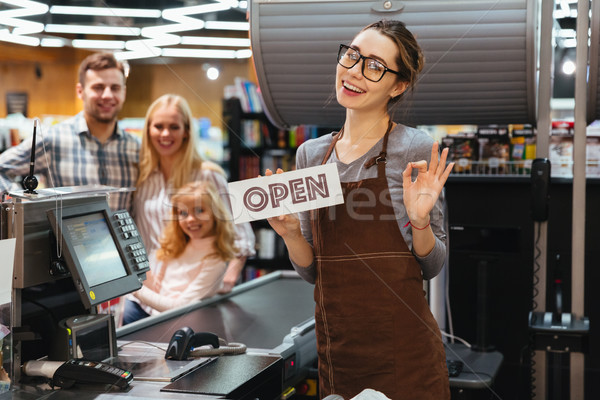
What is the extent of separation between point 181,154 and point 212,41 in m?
2.21

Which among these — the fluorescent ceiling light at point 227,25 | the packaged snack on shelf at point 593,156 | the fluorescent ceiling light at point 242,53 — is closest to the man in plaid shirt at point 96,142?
the fluorescent ceiling light at point 227,25

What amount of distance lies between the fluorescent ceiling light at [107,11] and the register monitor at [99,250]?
3.12 meters

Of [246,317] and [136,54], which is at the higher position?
[136,54]

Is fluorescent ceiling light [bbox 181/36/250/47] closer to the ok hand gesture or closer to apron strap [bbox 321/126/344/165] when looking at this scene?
apron strap [bbox 321/126/344/165]

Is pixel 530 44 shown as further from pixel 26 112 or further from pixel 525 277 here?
pixel 26 112

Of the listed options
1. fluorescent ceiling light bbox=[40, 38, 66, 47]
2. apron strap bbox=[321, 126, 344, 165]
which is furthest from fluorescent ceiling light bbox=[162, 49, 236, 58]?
apron strap bbox=[321, 126, 344, 165]

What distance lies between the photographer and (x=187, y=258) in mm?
3012

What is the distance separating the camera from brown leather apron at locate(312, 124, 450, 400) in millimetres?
1747

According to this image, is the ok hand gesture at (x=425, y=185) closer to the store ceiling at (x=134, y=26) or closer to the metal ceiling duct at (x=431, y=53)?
the metal ceiling duct at (x=431, y=53)

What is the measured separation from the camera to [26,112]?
4590 millimetres

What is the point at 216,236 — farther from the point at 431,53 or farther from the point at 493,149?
the point at 493,149

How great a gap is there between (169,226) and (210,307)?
462 millimetres

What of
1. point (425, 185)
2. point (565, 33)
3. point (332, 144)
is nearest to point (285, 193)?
point (332, 144)

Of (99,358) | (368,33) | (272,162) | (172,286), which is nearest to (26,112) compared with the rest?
(272,162)
